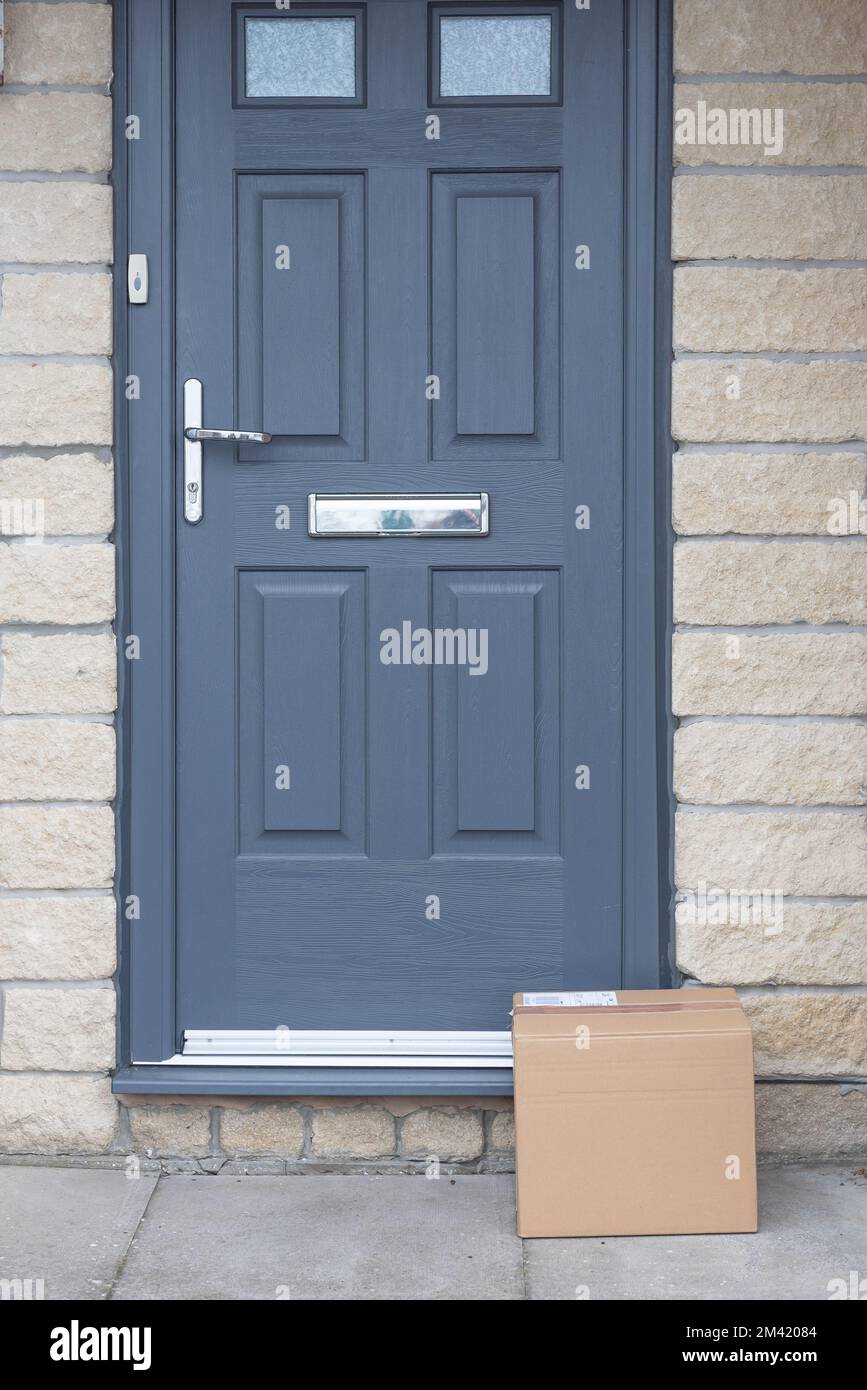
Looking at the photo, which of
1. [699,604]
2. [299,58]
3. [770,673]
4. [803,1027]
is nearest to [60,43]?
[299,58]

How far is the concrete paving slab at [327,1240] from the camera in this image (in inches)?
87.5

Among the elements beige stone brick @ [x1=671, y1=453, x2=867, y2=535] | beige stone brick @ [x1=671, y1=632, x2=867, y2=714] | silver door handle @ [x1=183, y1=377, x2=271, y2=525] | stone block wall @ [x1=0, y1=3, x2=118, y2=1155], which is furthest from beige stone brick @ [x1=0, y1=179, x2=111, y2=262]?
beige stone brick @ [x1=671, y1=632, x2=867, y2=714]

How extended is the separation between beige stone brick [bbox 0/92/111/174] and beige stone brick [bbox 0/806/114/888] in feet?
4.16

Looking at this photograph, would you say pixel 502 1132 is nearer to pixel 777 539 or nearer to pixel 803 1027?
pixel 803 1027

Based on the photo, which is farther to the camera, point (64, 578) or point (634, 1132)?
point (64, 578)

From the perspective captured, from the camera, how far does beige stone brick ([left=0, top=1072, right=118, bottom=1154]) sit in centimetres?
269

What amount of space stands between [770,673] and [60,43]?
73.3 inches

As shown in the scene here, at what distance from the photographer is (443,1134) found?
8.85ft

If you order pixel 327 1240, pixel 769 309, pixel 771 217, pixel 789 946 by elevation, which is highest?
pixel 771 217

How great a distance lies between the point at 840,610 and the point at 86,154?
5.68ft

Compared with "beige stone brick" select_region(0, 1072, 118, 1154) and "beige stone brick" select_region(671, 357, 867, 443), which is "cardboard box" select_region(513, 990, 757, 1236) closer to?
"beige stone brick" select_region(0, 1072, 118, 1154)

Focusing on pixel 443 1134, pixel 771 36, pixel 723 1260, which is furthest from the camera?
pixel 443 1134

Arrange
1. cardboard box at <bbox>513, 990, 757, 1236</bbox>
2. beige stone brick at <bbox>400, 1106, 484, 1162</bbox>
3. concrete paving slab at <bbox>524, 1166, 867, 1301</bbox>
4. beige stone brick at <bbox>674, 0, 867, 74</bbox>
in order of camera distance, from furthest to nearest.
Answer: beige stone brick at <bbox>400, 1106, 484, 1162</bbox>, beige stone brick at <bbox>674, 0, 867, 74</bbox>, cardboard box at <bbox>513, 990, 757, 1236</bbox>, concrete paving slab at <bbox>524, 1166, 867, 1301</bbox>

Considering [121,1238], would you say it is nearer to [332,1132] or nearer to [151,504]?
[332,1132]
